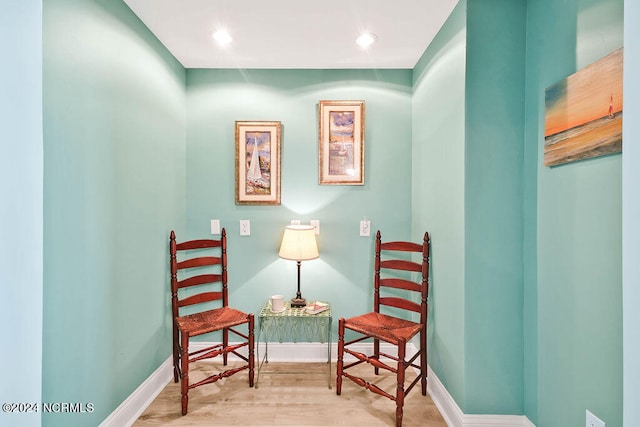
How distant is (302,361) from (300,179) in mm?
1527

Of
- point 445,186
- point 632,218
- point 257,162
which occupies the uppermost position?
point 257,162

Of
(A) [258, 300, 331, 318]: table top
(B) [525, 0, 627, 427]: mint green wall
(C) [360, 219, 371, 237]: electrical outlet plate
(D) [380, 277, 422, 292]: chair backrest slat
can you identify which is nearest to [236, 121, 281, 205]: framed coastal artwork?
(C) [360, 219, 371, 237]: electrical outlet plate

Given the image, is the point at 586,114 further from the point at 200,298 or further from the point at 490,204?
the point at 200,298

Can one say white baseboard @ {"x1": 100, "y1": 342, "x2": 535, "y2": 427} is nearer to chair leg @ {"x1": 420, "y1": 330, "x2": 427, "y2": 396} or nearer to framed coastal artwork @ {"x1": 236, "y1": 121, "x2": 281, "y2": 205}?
chair leg @ {"x1": 420, "y1": 330, "x2": 427, "y2": 396}

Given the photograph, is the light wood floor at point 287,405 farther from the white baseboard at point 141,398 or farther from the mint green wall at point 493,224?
the mint green wall at point 493,224

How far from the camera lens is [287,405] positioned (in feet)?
6.63

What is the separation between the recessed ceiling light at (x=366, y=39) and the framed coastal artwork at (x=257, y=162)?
89cm

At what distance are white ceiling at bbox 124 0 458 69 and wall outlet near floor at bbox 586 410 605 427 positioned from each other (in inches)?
84.4

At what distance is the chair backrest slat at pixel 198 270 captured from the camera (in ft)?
7.38

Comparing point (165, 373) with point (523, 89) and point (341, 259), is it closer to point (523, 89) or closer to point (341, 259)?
point (341, 259)

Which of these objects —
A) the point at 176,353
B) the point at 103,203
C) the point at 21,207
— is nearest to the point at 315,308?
the point at 176,353

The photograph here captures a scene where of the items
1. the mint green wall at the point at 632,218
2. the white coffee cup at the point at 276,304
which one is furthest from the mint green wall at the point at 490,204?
the white coffee cup at the point at 276,304

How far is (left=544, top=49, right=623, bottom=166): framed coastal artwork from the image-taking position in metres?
1.17

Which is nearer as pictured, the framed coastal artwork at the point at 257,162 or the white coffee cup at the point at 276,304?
the white coffee cup at the point at 276,304
